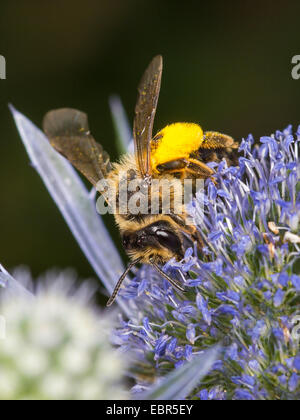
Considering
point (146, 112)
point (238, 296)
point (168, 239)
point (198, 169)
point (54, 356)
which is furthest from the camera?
point (198, 169)

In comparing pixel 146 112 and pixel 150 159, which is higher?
pixel 146 112

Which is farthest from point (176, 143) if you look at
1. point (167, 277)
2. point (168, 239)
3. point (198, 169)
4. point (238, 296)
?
point (238, 296)

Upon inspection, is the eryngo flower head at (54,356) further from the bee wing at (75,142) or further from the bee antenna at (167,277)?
the bee wing at (75,142)

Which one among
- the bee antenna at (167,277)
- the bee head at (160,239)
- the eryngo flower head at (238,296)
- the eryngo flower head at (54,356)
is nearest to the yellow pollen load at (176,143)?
the eryngo flower head at (238,296)

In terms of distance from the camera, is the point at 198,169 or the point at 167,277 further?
the point at 198,169

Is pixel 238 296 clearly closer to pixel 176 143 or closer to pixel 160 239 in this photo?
pixel 160 239

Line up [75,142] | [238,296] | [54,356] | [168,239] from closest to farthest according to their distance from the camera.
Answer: [54,356] → [238,296] → [168,239] → [75,142]
